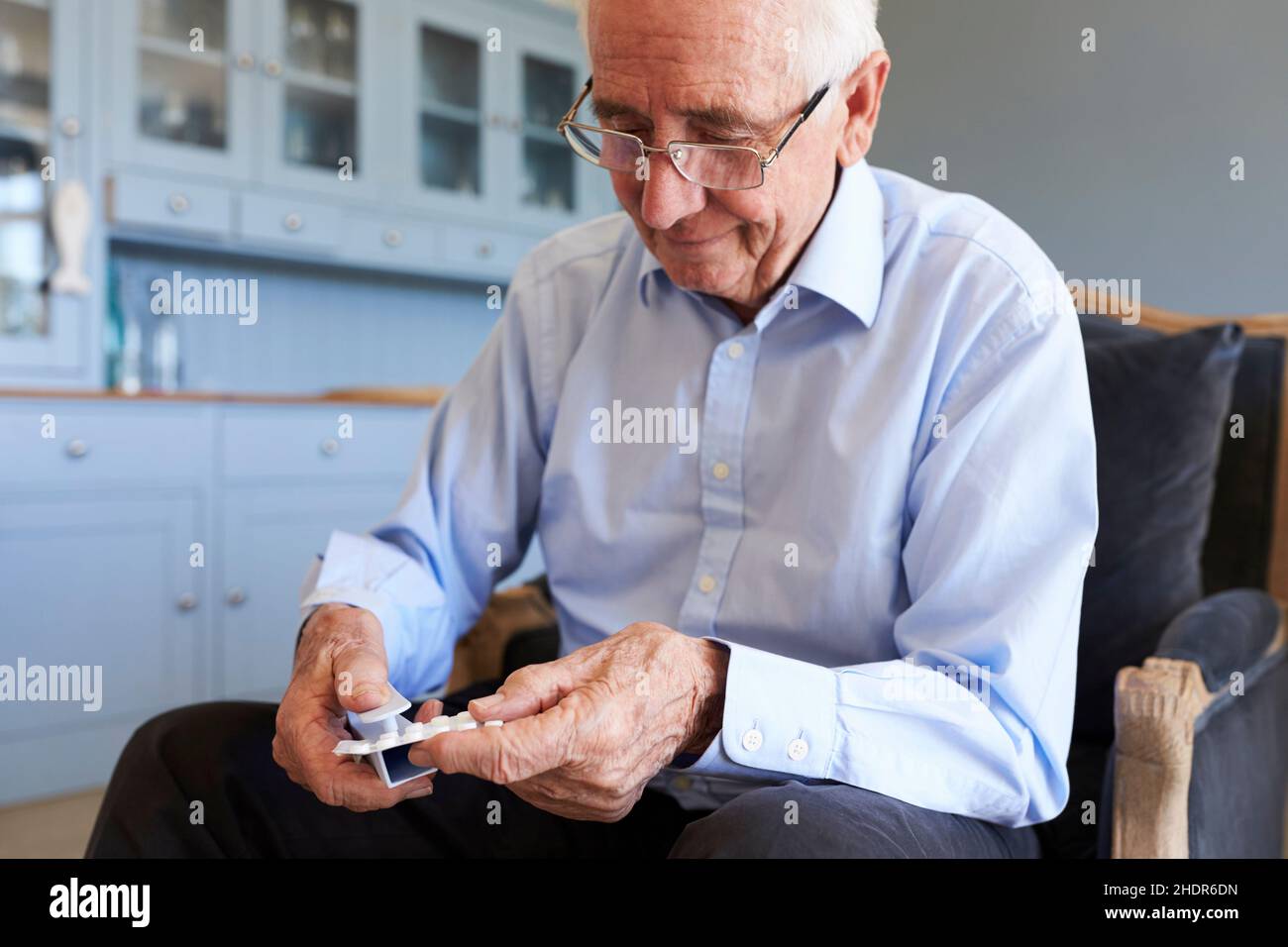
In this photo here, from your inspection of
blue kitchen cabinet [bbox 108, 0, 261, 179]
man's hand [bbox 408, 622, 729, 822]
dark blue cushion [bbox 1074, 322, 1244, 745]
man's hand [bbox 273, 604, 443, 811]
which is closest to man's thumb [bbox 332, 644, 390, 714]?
man's hand [bbox 273, 604, 443, 811]

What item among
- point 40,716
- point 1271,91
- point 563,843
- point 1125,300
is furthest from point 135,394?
point 1271,91

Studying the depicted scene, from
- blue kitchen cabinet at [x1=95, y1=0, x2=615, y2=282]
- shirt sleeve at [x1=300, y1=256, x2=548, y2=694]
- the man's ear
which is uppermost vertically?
blue kitchen cabinet at [x1=95, y1=0, x2=615, y2=282]

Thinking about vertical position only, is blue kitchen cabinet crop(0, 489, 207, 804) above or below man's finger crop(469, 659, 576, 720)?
below

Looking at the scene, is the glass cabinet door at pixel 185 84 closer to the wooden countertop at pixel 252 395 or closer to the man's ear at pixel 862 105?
the wooden countertop at pixel 252 395

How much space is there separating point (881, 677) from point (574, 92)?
2.65 metres

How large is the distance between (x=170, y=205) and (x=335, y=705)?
1.89m

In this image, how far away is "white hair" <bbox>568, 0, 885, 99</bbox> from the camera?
83 centimetres

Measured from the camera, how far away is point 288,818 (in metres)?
0.85

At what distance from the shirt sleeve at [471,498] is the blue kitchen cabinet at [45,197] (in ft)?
4.96

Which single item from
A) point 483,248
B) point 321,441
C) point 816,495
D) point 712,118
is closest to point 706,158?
point 712,118

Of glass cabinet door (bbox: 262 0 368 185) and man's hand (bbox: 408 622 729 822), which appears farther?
glass cabinet door (bbox: 262 0 368 185)

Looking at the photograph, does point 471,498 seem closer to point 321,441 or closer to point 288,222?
point 321,441

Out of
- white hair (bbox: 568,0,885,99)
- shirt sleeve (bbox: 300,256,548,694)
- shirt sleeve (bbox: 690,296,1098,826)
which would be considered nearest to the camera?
shirt sleeve (bbox: 690,296,1098,826)

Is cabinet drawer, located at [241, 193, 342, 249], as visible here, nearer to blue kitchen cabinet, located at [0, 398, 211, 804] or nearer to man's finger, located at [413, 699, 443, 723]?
blue kitchen cabinet, located at [0, 398, 211, 804]
